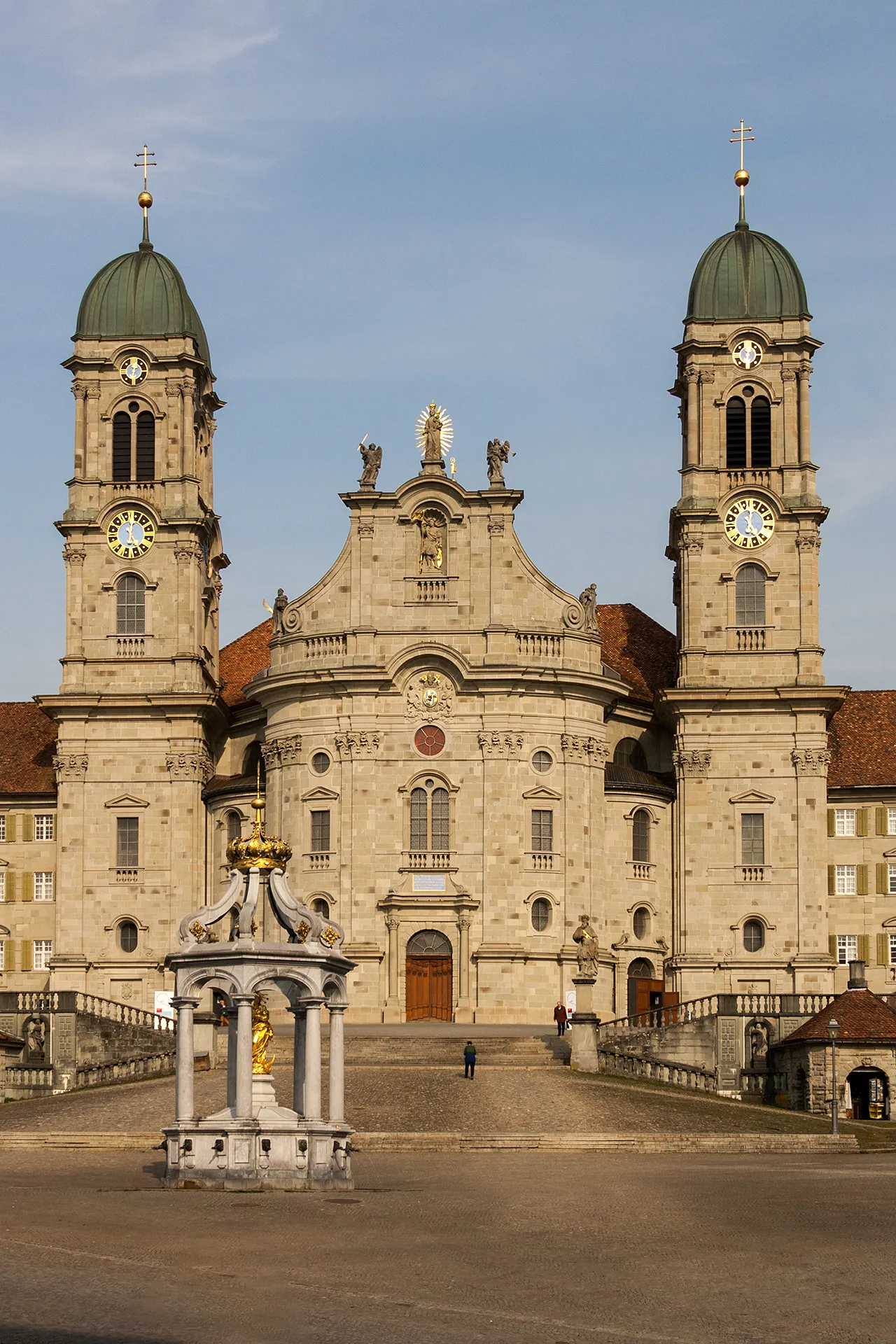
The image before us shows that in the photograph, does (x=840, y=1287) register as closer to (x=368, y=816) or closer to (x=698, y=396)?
(x=368, y=816)

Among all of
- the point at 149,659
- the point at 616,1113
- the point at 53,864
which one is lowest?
the point at 616,1113

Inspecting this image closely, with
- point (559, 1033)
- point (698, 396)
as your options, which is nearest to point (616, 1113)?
point (559, 1033)

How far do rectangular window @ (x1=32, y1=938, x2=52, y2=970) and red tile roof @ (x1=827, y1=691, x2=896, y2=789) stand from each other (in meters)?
27.8

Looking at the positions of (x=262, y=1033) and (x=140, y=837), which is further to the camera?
(x=140, y=837)

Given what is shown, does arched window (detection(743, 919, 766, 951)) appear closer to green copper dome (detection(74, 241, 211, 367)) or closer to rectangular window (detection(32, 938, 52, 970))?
rectangular window (detection(32, 938, 52, 970))

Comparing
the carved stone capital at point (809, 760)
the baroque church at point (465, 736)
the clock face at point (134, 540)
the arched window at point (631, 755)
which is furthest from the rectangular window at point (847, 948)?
the clock face at point (134, 540)

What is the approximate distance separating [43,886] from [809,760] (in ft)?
89.3

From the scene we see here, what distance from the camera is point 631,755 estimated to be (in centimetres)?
8569

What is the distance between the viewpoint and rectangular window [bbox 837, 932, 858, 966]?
8375 centimetres

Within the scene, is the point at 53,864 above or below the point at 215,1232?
above

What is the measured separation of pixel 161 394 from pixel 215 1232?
56.0m

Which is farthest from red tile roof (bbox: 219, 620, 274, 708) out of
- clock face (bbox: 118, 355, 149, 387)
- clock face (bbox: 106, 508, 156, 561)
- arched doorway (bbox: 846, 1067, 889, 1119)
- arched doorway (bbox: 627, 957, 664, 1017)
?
arched doorway (bbox: 846, 1067, 889, 1119)

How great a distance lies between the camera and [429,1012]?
3103 inches

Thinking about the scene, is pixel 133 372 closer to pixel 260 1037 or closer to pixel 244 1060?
pixel 260 1037
